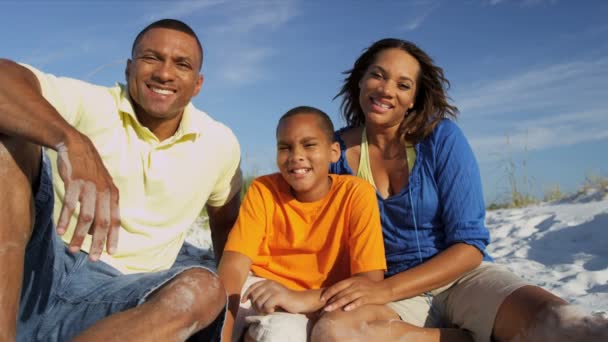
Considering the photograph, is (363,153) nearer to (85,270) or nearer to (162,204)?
(162,204)

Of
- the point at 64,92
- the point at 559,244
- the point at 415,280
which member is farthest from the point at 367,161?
the point at 559,244

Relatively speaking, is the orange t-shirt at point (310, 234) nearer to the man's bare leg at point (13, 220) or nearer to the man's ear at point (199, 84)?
the man's ear at point (199, 84)

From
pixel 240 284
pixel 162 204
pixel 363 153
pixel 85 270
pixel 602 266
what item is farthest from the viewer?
pixel 602 266

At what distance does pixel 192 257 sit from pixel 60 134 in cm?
269

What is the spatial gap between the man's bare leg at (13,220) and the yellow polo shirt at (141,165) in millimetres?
618

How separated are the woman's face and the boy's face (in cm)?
34

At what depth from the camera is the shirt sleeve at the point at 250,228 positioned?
2672mm

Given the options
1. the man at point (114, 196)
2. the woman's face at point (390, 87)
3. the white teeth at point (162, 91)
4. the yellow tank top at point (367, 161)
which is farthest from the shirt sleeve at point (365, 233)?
the white teeth at point (162, 91)

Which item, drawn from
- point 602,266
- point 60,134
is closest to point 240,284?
point 60,134

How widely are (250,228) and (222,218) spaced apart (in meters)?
0.70

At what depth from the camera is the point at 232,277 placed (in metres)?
2.58

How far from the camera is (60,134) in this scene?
1867 millimetres

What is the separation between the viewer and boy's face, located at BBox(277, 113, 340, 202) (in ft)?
9.00

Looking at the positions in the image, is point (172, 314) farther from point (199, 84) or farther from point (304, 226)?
point (199, 84)
